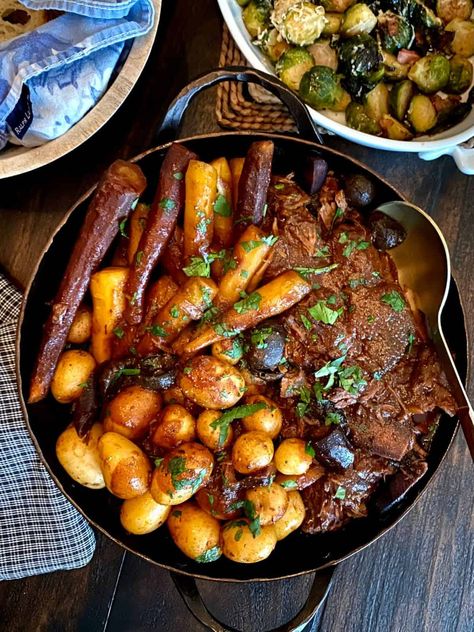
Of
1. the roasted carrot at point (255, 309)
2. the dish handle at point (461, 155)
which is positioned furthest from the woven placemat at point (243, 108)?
the roasted carrot at point (255, 309)

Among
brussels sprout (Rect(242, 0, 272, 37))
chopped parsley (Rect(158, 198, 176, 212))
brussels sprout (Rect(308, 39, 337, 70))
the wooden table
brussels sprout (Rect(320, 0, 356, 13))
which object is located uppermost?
brussels sprout (Rect(242, 0, 272, 37))

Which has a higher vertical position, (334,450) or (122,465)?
(122,465)

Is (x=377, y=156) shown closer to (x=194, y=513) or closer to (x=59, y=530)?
(x=194, y=513)

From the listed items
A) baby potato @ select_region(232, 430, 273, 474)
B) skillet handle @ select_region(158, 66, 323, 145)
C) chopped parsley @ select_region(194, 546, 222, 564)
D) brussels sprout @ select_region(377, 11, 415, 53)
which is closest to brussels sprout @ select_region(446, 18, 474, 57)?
brussels sprout @ select_region(377, 11, 415, 53)

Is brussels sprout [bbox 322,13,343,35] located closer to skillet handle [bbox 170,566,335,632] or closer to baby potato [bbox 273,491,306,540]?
baby potato [bbox 273,491,306,540]

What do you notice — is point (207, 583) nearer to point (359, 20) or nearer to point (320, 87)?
point (320, 87)

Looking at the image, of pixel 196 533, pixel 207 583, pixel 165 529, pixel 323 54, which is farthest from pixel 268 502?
pixel 323 54

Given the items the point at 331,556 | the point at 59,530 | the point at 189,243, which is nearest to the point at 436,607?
the point at 331,556
